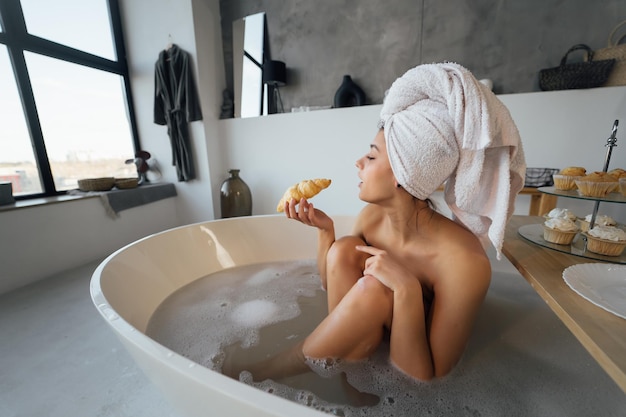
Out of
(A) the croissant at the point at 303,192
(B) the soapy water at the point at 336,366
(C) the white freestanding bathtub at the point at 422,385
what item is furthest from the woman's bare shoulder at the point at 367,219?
(C) the white freestanding bathtub at the point at 422,385

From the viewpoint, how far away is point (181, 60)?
8.27 ft

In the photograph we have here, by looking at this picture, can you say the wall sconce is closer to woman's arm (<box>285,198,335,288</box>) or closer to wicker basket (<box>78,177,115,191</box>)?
wicker basket (<box>78,177,115,191</box>)

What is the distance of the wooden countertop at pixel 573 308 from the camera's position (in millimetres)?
450

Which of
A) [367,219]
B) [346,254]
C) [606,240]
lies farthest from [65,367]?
[606,240]

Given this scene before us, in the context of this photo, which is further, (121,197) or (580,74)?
(121,197)

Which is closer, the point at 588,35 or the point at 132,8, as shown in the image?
the point at 588,35

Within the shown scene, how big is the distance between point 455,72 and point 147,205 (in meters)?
2.73

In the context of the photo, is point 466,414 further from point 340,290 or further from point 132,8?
point 132,8

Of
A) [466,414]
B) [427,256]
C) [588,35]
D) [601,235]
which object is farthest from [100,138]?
[588,35]

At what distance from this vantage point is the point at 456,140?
2.02 feet

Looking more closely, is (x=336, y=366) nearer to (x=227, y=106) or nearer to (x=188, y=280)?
(x=188, y=280)

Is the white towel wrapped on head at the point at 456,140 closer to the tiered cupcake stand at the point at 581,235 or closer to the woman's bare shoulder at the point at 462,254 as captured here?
the woman's bare shoulder at the point at 462,254

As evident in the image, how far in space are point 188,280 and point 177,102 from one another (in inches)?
73.4

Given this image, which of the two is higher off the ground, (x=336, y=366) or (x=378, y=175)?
(x=378, y=175)
